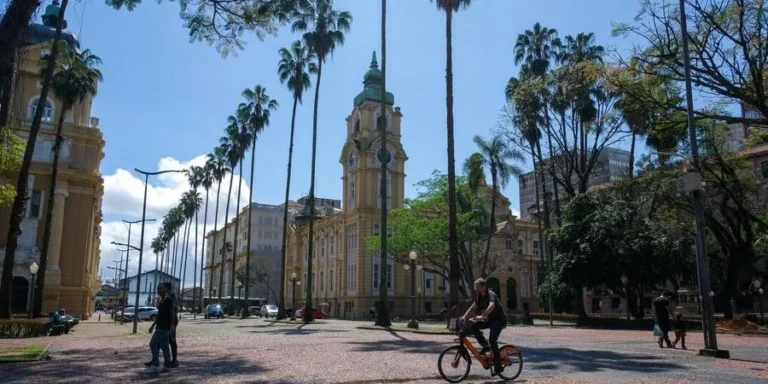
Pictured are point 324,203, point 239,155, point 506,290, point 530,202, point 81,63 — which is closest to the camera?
point 81,63

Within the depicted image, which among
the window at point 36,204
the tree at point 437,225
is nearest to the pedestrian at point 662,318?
the tree at point 437,225

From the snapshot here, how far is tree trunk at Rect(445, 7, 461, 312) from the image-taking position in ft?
85.8

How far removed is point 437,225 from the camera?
2000 inches

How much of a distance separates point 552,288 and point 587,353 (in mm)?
24882

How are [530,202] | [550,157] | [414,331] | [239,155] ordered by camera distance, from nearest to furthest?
[414,331]
[550,157]
[239,155]
[530,202]

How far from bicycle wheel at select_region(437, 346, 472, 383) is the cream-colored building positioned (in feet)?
167

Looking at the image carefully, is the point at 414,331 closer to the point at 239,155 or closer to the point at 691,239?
the point at 691,239

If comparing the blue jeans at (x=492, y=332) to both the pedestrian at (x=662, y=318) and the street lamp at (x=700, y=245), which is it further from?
the pedestrian at (x=662, y=318)

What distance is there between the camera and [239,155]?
60.8 meters

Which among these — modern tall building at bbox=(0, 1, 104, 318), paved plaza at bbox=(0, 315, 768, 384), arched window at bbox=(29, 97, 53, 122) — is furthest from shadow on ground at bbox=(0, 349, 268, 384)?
arched window at bbox=(29, 97, 53, 122)

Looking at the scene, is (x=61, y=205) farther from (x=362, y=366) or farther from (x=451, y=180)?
(x=362, y=366)

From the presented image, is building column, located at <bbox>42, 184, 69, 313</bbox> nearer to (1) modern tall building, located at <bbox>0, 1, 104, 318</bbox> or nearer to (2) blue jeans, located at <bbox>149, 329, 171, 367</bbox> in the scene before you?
(1) modern tall building, located at <bbox>0, 1, 104, 318</bbox>

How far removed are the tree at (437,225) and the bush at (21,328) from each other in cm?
3136

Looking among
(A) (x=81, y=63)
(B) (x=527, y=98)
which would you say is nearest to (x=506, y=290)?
(B) (x=527, y=98)
